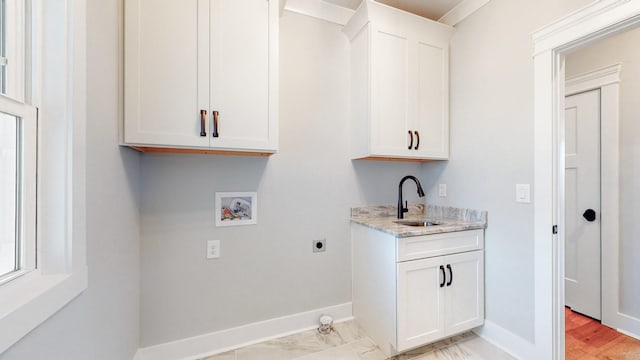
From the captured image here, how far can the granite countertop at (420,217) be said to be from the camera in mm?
1700

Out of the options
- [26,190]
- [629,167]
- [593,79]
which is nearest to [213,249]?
[26,190]

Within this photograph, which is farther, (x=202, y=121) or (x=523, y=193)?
(x=523, y=193)

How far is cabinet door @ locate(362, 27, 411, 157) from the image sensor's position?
189cm

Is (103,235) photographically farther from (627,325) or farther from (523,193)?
(627,325)

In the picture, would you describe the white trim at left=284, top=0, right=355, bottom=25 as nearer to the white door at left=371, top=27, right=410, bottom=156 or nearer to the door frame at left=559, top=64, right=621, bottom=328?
the white door at left=371, top=27, right=410, bottom=156

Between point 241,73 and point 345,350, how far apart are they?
6.33ft

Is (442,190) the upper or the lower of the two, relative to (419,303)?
upper

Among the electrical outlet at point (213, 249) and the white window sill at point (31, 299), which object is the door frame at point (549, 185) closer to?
the electrical outlet at point (213, 249)

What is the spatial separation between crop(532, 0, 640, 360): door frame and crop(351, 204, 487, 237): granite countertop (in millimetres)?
404

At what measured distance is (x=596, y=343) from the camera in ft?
6.06

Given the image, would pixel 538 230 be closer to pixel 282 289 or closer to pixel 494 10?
pixel 494 10

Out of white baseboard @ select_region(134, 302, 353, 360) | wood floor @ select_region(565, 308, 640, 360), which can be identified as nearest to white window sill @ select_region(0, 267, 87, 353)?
white baseboard @ select_region(134, 302, 353, 360)

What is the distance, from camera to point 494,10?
1.83 metres

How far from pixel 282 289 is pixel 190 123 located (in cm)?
133
